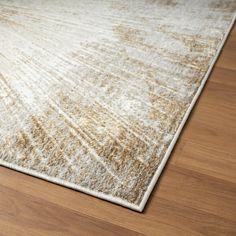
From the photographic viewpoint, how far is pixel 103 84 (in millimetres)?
1495

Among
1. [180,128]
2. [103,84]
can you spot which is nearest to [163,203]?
[180,128]

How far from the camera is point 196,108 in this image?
4.43 ft

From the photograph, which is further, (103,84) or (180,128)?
(103,84)

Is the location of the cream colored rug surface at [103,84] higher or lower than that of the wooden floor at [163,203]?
higher

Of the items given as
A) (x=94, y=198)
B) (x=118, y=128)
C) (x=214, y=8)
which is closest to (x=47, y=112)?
(x=118, y=128)

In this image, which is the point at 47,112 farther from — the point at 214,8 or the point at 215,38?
the point at 214,8

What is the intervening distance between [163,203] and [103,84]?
0.63 m

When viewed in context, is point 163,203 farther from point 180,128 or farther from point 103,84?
point 103,84

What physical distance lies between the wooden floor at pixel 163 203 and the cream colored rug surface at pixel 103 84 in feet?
0.12

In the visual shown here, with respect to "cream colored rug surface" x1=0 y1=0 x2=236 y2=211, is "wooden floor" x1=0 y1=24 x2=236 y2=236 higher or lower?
lower

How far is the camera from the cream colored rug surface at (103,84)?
3.81 ft

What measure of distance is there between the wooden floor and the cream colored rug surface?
4 cm

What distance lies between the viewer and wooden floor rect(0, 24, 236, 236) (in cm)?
99

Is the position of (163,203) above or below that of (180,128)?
below
